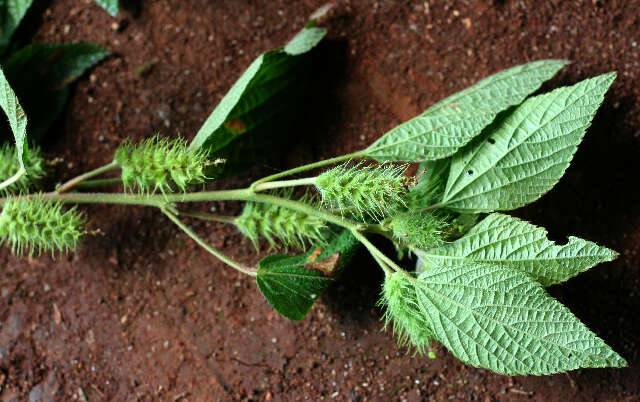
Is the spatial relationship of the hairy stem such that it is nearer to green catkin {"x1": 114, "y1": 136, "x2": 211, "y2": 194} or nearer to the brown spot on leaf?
the brown spot on leaf

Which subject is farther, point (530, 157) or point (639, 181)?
point (639, 181)

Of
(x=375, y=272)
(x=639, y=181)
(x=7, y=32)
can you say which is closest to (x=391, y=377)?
(x=375, y=272)

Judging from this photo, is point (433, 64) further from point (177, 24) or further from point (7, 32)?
point (7, 32)

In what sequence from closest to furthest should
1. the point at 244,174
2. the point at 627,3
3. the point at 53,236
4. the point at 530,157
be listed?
1. the point at 530,157
2. the point at 53,236
3. the point at 627,3
4. the point at 244,174

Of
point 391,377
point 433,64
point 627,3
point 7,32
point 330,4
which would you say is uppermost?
point 7,32

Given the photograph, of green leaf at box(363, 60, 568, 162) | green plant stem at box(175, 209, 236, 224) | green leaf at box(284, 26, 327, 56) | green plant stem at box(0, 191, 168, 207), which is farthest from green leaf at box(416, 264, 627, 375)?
green plant stem at box(0, 191, 168, 207)

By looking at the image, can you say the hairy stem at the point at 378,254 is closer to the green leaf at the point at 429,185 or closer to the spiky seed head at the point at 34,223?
the green leaf at the point at 429,185
